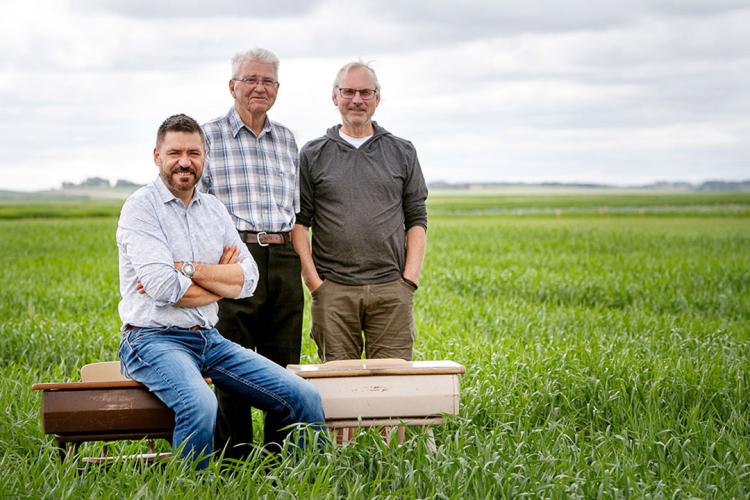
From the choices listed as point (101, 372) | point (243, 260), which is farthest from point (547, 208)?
point (101, 372)

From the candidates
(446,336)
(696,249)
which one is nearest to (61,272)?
(446,336)

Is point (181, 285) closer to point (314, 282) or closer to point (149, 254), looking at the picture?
point (149, 254)

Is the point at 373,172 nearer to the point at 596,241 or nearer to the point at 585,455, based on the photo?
the point at 585,455

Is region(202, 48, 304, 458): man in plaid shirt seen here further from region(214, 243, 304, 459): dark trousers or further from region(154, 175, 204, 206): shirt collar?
region(154, 175, 204, 206): shirt collar

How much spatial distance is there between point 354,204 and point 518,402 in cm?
184

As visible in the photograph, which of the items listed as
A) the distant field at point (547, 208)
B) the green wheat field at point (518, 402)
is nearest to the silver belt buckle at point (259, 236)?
the green wheat field at point (518, 402)

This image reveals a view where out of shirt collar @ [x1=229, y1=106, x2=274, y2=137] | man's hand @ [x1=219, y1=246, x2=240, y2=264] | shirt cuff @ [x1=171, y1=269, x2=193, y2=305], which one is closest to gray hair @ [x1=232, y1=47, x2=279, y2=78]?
shirt collar @ [x1=229, y1=106, x2=274, y2=137]

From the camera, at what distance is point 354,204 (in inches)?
214

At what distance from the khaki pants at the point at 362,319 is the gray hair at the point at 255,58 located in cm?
149

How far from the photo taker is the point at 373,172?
5.47m

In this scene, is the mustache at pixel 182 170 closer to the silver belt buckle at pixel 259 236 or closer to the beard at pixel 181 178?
the beard at pixel 181 178

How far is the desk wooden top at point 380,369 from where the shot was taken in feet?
13.9

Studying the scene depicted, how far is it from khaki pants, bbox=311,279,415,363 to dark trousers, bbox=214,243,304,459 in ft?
0.77

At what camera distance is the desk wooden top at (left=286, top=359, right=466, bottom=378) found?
4.23m
